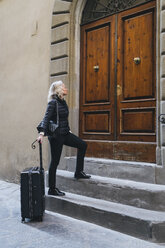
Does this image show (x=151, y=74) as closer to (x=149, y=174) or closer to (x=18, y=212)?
(x=149, y=174)

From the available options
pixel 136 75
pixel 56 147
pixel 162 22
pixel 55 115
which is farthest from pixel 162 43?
pixel 56 147

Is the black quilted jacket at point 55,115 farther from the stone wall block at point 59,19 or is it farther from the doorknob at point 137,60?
the stone wall block at point 59,19

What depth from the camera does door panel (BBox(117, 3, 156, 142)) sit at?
4.84m

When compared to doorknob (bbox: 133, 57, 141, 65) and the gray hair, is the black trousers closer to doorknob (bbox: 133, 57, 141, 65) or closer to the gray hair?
the gray hair

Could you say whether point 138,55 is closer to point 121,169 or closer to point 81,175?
point 121,169

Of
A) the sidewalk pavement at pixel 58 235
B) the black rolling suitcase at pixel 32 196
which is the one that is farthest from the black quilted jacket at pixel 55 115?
the sidewalk pavement at pixel 58 235

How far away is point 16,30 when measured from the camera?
7.36 meters

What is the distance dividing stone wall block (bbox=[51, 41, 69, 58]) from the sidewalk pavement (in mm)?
3227

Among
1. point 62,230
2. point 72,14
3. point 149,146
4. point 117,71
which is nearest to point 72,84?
point 117,71

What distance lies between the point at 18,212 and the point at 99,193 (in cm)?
136

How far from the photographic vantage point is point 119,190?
13.7ft

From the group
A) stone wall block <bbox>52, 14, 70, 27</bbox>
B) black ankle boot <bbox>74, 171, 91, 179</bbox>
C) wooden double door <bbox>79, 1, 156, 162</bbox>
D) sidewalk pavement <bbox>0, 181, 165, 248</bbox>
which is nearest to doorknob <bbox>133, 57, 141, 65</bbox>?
wooden double door <bbox>79, 1, 156, 162</bbox>

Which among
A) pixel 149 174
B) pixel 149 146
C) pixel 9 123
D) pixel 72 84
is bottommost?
pixel 149 174

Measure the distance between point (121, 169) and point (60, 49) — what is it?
287cm
